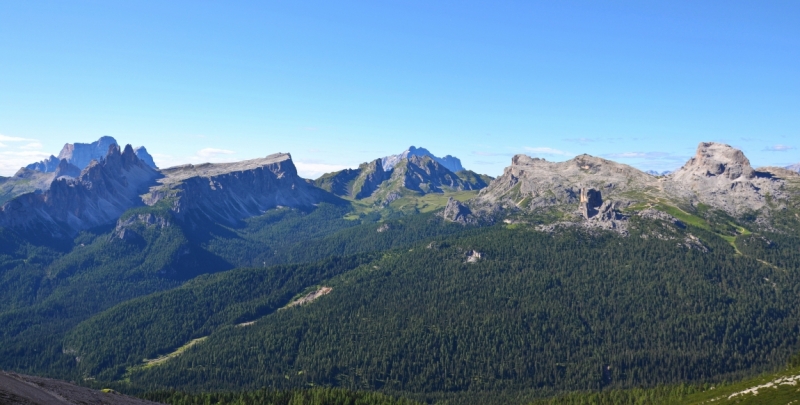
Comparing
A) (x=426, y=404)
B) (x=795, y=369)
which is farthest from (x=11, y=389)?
(x=795, y=369)

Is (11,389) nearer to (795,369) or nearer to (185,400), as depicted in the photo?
(185,400)

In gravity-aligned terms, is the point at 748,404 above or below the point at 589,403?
above

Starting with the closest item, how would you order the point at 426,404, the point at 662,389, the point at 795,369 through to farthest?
the point at 795,369, the point at 662,389, the point at 426,404

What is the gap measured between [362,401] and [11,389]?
12508 cm

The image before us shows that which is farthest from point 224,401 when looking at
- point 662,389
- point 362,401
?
point 662,389

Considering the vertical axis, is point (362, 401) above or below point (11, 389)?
below

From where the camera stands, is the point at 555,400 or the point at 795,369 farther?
the point at 555,400

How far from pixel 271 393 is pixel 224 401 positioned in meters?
16.4

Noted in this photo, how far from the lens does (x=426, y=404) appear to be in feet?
645

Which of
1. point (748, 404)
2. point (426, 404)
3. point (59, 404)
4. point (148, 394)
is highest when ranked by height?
point (59, 404)

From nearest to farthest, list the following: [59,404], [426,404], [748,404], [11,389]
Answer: [11,389] < [59,404] < [748,404] < [426,404]

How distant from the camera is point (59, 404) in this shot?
71250 mm

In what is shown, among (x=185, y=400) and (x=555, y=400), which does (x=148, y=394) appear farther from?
(x=555, y=400)

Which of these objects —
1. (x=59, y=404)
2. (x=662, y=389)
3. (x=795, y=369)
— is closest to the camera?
(x=59, y=404)
